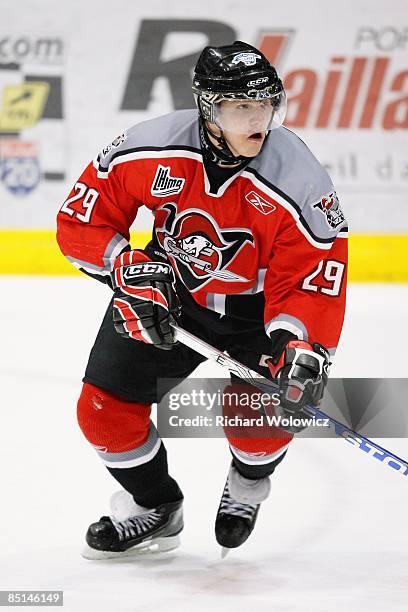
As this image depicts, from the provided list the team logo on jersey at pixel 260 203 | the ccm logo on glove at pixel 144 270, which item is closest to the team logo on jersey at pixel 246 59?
the team logo on jersey at pixel 260 203

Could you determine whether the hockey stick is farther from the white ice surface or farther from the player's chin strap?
the player's chin strap

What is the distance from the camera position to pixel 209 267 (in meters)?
2.69

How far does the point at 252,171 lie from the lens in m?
2.55

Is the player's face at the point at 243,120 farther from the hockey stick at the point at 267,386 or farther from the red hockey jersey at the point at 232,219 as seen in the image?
the hockey stick at the point at 267,386

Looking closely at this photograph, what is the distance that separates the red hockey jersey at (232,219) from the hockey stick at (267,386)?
0.13 meters

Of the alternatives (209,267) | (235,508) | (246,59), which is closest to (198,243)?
(209,267)

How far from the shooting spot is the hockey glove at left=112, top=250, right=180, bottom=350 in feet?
8.36

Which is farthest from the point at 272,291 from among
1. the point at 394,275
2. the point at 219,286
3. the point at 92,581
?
the point at 394,275

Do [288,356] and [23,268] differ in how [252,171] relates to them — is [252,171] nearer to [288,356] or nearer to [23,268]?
[288,356]

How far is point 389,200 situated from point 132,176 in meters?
3.51

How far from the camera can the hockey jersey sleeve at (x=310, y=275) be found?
252cm

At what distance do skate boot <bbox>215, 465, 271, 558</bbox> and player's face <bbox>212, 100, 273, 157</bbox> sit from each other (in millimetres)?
861

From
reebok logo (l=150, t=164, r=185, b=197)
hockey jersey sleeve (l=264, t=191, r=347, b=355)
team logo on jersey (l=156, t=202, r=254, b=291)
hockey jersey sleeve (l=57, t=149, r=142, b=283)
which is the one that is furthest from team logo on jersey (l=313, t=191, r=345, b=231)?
hockey jersey sleeve (l=57, t=149, r=142, b=283)

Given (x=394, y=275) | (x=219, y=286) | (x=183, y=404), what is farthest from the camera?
(x=394, y=275)
